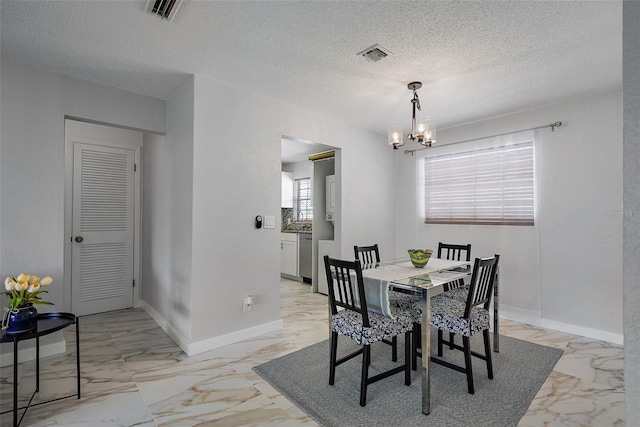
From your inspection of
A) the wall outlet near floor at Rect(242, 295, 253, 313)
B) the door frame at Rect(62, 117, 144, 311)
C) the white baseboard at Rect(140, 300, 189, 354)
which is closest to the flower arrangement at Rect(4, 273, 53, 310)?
the white baseboard at Rect(140, 300, 189, 354)

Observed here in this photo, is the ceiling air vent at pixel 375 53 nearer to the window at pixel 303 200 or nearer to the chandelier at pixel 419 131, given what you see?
the chandelier at pixel 419 131

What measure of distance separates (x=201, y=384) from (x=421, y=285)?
5.56 feet

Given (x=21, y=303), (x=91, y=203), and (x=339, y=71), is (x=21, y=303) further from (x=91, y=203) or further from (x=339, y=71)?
(x=339, y=71)

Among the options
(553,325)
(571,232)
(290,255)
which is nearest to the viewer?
(571,232)

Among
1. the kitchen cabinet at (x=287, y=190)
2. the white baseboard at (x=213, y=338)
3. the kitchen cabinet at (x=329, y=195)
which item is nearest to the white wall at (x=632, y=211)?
the white baseboard at (x=213, y=338)

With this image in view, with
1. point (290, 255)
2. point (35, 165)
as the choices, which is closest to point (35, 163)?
point (35, 165)

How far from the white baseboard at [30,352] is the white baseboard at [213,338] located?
2.77 ft

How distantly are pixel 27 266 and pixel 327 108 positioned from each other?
3.12m

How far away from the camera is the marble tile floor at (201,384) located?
1.89 metres

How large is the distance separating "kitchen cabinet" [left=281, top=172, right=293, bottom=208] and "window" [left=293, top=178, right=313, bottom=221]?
0.40 feet

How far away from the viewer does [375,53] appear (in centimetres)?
238

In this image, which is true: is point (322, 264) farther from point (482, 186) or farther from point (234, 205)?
point (482, 186)

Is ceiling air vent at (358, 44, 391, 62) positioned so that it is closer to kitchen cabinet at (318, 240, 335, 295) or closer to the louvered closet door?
kitchen cabinet at (318, 240, 335, 295)

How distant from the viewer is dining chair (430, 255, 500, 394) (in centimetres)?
213
